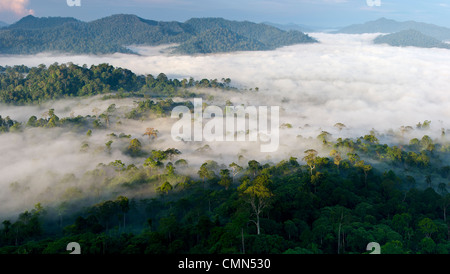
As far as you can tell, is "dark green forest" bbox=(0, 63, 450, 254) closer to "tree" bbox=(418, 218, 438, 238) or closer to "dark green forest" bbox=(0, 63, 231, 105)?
"tree" bbox=(418, 218, 438, 238)

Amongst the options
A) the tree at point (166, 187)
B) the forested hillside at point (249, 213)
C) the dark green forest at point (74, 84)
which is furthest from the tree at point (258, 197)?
the dark green forest at point (74, 84)

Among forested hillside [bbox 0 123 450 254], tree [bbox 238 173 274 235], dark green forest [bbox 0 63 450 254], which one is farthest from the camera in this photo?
tree [bbox 238 173 274 235]

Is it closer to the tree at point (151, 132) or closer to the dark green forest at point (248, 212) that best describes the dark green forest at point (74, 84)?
the tree at point (151, 132)

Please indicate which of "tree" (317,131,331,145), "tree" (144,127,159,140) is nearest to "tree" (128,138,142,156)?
"tree" (144,127,159,140)

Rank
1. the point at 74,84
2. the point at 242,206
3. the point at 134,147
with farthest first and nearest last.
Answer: the point at 74,84 < the point at 134,147 < the point at 242,206

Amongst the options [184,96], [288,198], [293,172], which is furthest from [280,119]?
[288,198]

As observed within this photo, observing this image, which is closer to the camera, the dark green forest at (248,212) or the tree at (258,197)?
the dark green forest at (248,212)

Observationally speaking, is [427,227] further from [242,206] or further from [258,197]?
[242,206]

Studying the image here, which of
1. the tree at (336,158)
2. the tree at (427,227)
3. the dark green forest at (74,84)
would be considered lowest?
the tree at (427,227)

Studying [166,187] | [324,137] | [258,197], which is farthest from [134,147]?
[324,137]

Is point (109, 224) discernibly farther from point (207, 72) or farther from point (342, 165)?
point (207, 72)

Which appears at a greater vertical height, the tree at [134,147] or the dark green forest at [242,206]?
the tree at [134,147]

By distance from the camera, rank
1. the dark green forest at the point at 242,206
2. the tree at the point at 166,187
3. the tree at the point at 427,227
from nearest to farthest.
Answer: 1. the dark green forest at the point at 242,206
2. the tree at the point at 427,227
3. the tree at the point at 166,187

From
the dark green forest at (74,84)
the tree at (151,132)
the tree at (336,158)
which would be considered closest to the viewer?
the tree at (336,158)
